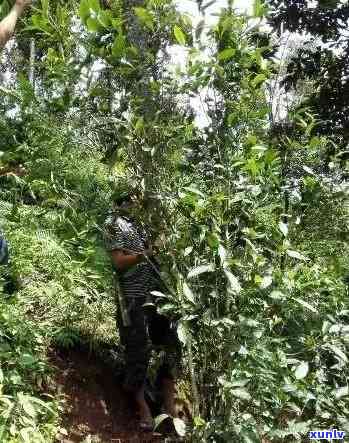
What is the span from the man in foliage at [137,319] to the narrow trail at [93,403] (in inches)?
3.7

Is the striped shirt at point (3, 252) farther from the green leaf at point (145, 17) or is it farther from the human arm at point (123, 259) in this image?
the green leaf at point (145, 17)

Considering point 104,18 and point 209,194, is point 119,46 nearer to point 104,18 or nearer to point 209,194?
point 104,18

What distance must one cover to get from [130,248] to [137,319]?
522 millimetres

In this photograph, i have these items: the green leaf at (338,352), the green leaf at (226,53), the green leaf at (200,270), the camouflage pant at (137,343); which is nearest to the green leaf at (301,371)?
the green leaf at (338,352)

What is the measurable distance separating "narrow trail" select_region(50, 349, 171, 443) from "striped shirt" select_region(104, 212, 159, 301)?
0.59 m

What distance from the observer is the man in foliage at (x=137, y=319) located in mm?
2572

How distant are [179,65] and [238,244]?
0.76 meters

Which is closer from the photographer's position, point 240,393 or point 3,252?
point 240,393

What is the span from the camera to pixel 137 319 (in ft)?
9.37

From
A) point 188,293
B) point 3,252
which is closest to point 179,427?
point 188,293

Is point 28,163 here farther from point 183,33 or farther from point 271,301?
point 271,301

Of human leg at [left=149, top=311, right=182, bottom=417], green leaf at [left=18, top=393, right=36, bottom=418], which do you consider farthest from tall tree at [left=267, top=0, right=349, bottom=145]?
green leaf at [left=18, top=393, right=36, bottom=418]

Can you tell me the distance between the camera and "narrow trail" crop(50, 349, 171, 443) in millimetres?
2586

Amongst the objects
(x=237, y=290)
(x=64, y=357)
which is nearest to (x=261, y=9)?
(x=237, y=290)
